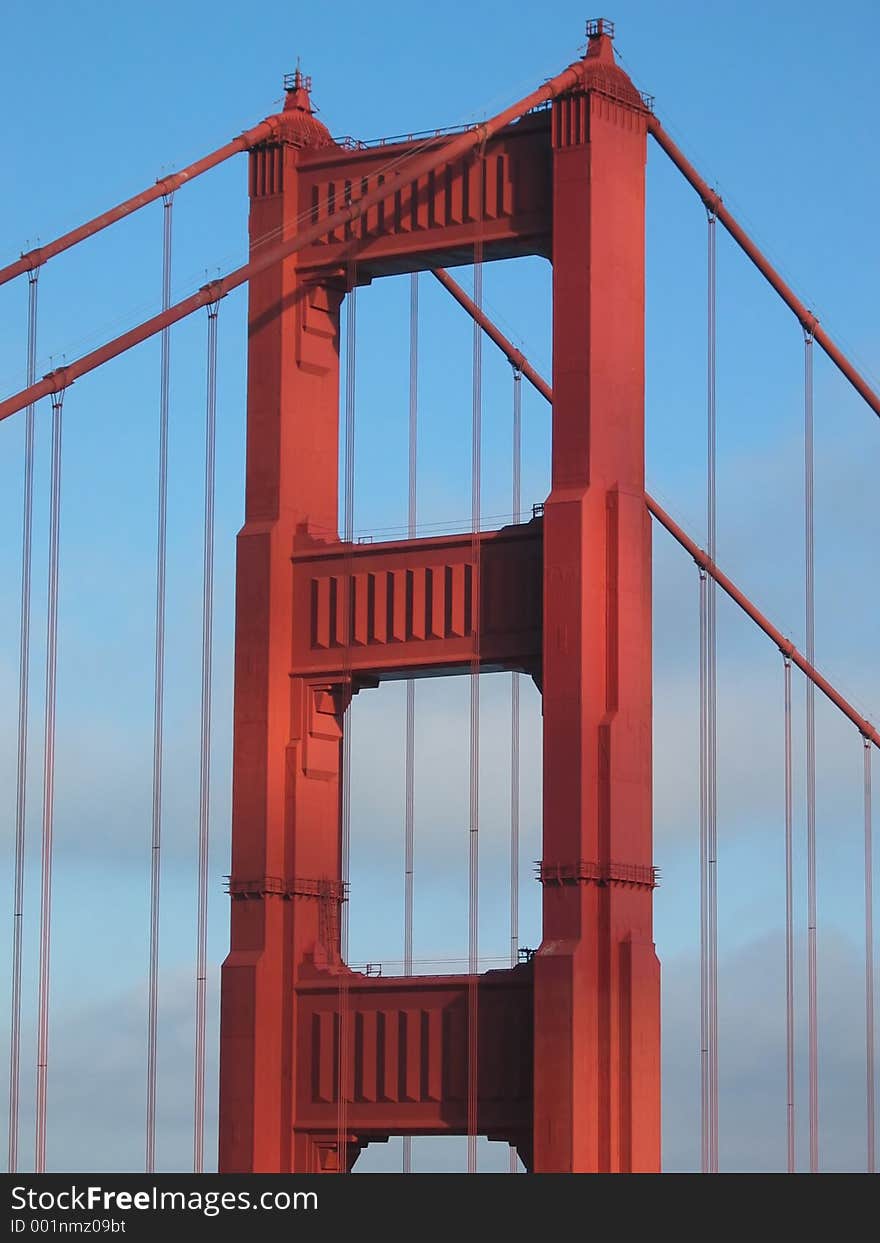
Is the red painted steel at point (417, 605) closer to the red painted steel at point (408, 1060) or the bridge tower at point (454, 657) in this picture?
the bridge tower at point (454, 657)

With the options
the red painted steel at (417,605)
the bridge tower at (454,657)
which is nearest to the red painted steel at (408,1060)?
the bridge tower at (454,657)

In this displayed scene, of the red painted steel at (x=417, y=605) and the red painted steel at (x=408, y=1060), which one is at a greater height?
the red painted steel at (x=417, y=605)

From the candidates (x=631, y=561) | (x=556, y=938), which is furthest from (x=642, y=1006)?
(x=631, y=561)

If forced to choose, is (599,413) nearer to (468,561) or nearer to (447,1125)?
(468,561)

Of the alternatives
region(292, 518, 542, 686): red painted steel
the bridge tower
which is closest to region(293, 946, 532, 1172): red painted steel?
the bridge tower

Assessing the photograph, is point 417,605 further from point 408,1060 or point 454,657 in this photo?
point 408,1060
